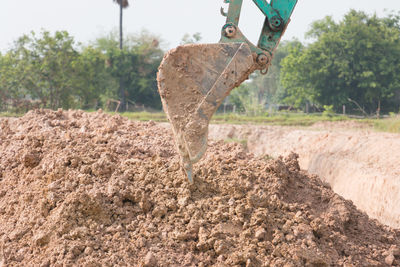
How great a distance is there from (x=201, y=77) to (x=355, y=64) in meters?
26.5

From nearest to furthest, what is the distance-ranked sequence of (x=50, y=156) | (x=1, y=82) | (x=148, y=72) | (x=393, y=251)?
(x=393, y=251), (x=50, y=156), (x=1, y=82), (x=148, y=72)

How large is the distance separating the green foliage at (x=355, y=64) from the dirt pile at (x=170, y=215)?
24.1 metres

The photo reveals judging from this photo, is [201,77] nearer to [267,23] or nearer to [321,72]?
[267,23]

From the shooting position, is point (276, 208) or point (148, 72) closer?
point (276, 208)

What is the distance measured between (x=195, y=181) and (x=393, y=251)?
1.71 m

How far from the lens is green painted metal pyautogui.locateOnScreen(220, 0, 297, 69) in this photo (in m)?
3.19

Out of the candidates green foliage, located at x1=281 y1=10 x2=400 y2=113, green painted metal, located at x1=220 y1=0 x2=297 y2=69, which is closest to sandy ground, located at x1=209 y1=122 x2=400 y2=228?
green painted metal, located at x1=220 y1=0 x2=297 y2=69

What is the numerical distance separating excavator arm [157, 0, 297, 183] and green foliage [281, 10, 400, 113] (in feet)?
80.4

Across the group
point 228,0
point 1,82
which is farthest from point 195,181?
point 1,82

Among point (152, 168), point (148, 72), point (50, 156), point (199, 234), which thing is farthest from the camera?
point (148, 72)

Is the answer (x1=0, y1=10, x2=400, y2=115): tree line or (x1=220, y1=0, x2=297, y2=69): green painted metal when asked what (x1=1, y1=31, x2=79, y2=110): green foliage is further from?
(x1=220, y1=0, x2=297, y2=69): green painted metal

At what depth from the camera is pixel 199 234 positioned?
3057 mm

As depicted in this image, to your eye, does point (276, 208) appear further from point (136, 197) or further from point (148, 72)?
point (148, 72)

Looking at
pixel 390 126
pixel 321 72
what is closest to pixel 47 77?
pixel 390 126
